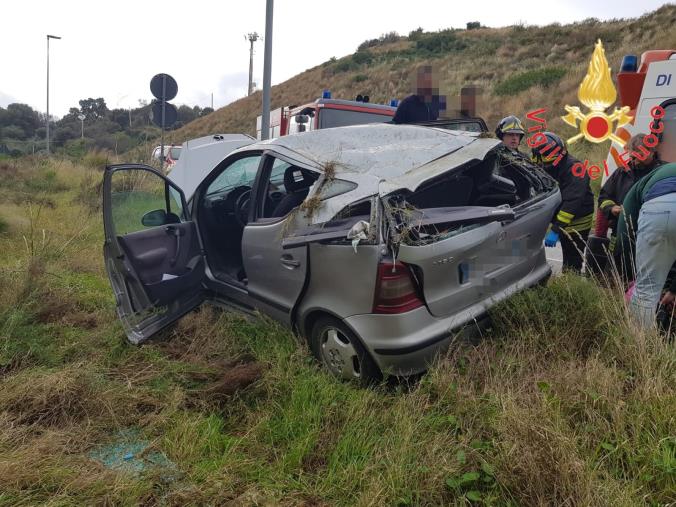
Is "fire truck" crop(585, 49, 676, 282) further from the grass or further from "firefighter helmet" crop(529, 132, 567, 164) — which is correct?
the grass

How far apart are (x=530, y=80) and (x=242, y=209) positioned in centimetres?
1840

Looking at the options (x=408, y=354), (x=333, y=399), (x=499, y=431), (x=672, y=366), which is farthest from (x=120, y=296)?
(x=672, y=366)

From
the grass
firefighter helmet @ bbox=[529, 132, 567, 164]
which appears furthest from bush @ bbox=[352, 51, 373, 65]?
the grass

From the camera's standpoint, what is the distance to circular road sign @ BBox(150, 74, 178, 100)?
8.11 m

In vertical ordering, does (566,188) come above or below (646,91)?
below

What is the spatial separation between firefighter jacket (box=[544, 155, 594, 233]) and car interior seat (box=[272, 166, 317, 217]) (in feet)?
7.26

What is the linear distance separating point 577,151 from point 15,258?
11.1 meters

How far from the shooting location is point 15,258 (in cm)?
602

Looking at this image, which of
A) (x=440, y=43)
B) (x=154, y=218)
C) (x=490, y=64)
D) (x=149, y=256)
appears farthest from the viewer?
(x=440, y=43)

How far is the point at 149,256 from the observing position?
3.51 metres

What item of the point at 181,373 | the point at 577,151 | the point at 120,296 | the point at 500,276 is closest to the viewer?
the point at 500,276

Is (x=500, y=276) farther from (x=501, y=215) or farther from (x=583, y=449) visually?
(x=583, y=449)

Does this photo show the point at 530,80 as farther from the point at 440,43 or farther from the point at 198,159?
the point at 198,159

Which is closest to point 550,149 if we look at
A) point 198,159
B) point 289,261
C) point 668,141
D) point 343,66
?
point 668,141
